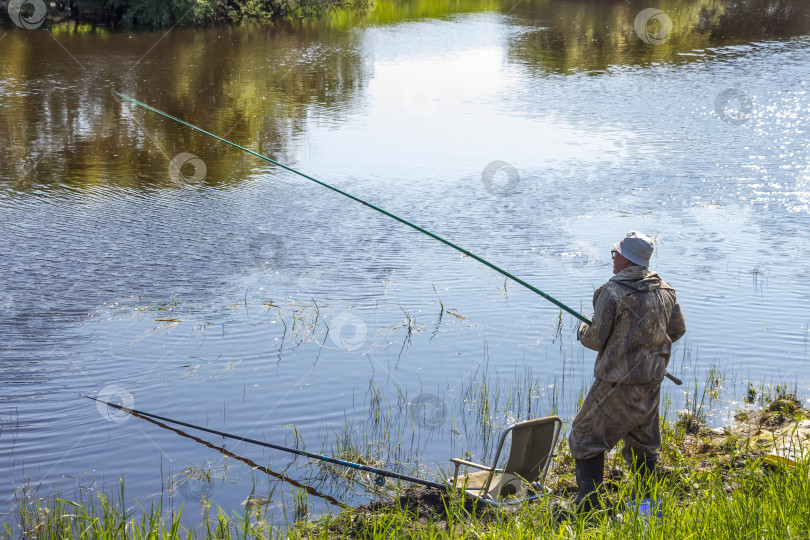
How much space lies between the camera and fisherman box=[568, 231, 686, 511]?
4.10 meters

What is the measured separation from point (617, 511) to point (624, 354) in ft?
2.49

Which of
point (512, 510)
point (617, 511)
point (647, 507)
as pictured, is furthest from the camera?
point (512, 510)

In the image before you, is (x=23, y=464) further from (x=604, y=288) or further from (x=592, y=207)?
(x=592, y=207)

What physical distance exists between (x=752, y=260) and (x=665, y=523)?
6317mm

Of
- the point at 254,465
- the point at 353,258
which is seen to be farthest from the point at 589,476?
the point at 353,258

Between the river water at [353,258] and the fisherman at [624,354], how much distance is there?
126 centimetres

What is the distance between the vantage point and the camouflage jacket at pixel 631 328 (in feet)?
13.4

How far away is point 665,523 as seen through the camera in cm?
357

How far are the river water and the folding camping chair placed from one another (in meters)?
0.81

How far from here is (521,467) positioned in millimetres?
4336

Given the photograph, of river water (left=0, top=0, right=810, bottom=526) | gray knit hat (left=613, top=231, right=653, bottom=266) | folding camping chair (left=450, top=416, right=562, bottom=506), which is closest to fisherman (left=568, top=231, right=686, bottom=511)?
gray knit hat (left=613, top=231, right=653, bottom=266)

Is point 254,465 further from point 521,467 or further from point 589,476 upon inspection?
point 589,476

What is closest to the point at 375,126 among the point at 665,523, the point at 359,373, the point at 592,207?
the point at 592,207

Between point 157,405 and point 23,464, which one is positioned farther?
point 157,405
